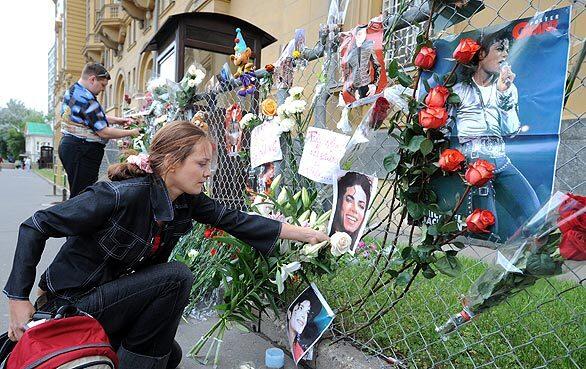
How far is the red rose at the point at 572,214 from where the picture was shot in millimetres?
1216

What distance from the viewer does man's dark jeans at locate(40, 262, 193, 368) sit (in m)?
1.98

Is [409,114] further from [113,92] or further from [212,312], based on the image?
[113,92]

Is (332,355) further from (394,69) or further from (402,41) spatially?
(402,41)

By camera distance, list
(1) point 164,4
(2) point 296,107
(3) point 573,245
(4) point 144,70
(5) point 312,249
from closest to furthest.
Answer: (3) point 573,245 → (5) point 312,249 → (2) point 296,107 → (1) point 164,4 → (4) point 144,70

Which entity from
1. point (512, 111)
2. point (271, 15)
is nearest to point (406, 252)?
point (512, 111)

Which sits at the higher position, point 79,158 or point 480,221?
point 480,221

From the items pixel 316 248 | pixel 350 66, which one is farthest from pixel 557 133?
pixel 316 248

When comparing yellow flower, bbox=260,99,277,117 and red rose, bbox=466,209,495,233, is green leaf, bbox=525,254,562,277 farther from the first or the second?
yellow flower, bbox=260,99,277,117

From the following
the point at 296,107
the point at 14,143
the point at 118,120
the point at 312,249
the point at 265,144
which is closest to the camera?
the point at 312,249

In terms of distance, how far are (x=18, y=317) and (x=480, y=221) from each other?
1808 millimetres

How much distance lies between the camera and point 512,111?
56.9 inches

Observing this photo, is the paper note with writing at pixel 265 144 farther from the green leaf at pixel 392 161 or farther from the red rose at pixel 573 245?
the red rose at pixel 573 245

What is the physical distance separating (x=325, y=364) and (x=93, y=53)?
36094 millimetres

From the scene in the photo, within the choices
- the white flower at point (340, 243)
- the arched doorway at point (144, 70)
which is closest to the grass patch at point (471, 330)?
the white flower at point (340, 243)
